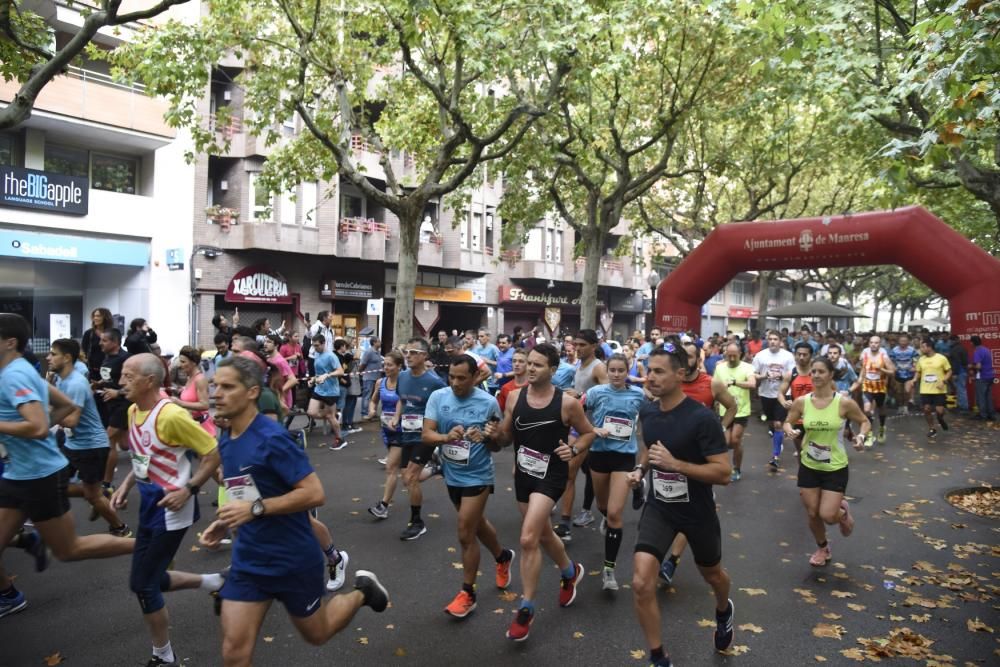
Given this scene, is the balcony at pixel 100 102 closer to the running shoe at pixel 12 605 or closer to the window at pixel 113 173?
the window at pixel 113 173

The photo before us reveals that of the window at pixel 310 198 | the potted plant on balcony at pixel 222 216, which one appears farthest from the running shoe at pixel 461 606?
the window at pixel 310 198

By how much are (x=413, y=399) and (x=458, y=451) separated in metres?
2.30

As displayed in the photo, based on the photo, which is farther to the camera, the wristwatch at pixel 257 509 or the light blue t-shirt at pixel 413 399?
the light blue t-shirt at pixel 413 399

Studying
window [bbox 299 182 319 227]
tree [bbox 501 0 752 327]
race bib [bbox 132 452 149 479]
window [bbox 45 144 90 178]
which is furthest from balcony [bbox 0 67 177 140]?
race bib [bbox 132 452 149 479]

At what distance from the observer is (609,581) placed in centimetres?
544

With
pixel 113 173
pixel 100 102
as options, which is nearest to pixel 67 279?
Result: pixel 113 173

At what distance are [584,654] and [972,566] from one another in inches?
161

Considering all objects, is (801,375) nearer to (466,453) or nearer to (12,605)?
(466,453)

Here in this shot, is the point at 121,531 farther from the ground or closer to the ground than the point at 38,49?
closer to the ground

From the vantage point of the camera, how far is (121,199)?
736 inches

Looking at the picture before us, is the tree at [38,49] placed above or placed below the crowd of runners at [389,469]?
above

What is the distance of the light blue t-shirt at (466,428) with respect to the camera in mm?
5035

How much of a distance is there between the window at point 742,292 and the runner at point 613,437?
1969 inches

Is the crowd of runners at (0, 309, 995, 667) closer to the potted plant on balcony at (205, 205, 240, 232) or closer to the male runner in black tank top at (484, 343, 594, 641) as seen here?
the male runner in black tank top at (484, 343, 594, 641)
